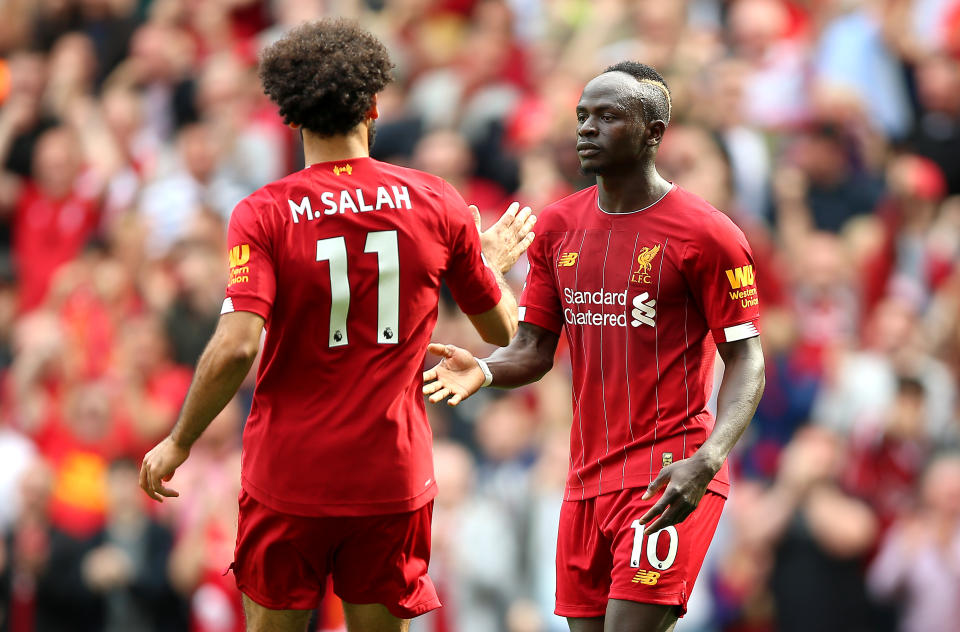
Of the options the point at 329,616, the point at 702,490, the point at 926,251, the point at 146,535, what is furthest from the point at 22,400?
the point at 702,490

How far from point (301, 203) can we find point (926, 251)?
6980 mm

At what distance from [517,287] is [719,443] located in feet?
17.7

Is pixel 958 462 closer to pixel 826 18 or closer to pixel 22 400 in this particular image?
pixel 826 18

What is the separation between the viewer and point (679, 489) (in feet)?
18.9

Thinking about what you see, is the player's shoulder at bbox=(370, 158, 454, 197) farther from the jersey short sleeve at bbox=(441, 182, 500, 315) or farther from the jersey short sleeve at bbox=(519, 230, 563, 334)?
the jersey short sleeve at bbox=(519, 230, 563, 334)

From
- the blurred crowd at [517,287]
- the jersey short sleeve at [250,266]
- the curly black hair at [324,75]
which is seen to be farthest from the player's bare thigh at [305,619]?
the blurred crowd at [517,287]

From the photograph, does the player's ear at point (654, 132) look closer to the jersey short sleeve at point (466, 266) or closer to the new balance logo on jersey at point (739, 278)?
the new balance logo on jersey at point (739, 278)

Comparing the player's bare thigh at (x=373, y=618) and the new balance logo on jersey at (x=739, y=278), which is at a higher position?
the new balance logo on jersey at (x=739, y=278)

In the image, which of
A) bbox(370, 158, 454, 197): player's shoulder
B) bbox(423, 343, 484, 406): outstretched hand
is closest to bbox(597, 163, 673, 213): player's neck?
bbox(370, 158, 454, 197): player's shoulder

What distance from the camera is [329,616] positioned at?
10.5 m

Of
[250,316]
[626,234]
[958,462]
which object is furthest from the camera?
[958,462]

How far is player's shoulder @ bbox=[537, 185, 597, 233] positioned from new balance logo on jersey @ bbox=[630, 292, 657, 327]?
1.63 ft

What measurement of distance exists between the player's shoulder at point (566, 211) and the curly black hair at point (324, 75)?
1045mm

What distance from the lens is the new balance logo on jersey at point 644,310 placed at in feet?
20.4
